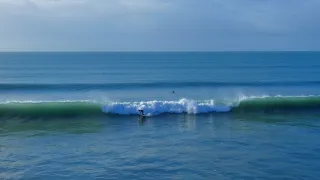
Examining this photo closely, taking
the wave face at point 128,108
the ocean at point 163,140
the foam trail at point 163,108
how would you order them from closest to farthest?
the ocean at point 163,140, the wave face at point 128,108, the foam trail at point 163,108

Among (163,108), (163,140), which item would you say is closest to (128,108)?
(163,108)

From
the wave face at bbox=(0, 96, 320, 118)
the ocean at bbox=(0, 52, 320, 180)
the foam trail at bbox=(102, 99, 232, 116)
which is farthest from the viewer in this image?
the foam trail at bbox=(102, 99, 232, 116)

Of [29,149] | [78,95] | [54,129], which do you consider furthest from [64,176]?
[78,95]

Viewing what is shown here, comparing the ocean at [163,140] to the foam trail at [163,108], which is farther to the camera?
the foam trail at [163,108]

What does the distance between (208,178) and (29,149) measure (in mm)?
7227

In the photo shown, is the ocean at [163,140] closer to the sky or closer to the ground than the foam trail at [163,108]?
closer to the ground

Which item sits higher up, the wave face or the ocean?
the wave face

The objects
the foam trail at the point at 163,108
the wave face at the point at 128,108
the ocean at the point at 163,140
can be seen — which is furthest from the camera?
the foam trail at the point at 163,108

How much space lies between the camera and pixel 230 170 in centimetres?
1358

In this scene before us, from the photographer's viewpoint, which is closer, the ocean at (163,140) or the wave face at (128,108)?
the ocean at (163,140)

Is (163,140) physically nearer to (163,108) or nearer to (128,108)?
(163,108)

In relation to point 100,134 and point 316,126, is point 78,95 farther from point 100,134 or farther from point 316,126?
point 316,126

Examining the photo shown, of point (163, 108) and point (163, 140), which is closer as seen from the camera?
point (163, 140)

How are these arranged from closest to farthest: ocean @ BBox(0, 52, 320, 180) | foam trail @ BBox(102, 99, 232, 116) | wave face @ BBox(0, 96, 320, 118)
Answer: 1. ocean @ BBox(0, 52, 320, 180)
2. wave face @ BBox(0, 96, 320, 118)
3. foam trail @ BBox(102, 99, 232, 116)
